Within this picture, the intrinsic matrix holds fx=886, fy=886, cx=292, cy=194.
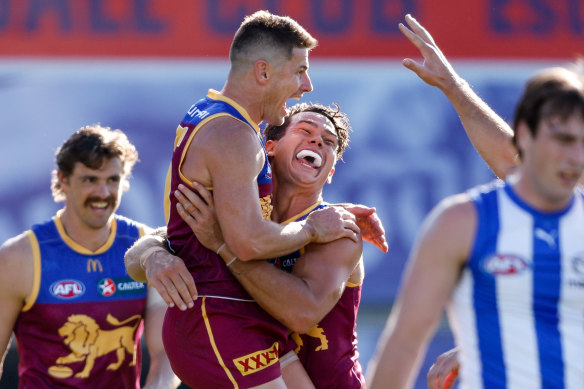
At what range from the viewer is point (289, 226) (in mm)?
3529

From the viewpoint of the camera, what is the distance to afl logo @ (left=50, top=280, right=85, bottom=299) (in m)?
4.73

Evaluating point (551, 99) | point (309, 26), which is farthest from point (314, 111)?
point (309, 26)

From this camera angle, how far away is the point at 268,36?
3.76 meters

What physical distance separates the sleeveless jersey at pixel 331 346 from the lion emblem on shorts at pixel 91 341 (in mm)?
1296

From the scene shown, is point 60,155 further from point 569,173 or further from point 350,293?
point 569,173

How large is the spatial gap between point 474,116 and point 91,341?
7.69 feet

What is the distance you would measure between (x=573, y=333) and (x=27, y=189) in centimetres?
632

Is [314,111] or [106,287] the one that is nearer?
[314,111]

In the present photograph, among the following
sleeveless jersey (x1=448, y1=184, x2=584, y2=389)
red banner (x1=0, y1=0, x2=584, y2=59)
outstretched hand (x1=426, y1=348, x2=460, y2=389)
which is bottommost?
outstretched hand (x1=426, y1=348, x2=460, y2=389)

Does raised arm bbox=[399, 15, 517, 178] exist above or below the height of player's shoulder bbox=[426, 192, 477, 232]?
above

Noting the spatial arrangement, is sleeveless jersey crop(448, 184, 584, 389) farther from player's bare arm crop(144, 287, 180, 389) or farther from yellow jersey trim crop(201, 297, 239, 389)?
player's bare arm crop(144, 287, 180, 389)

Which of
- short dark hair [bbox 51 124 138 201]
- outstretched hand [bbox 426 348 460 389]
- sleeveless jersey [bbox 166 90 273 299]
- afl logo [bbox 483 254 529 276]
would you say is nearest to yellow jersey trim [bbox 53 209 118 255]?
short dark hair [bbox 51 124 138 201]

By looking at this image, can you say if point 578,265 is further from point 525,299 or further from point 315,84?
point 315,84

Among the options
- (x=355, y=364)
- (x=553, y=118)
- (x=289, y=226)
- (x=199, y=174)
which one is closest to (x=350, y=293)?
(x=355, y=364)
